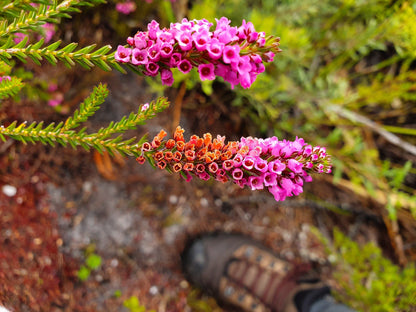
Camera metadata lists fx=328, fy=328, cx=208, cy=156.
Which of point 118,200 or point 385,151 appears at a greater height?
point 385,151

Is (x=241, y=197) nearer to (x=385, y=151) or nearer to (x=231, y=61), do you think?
(x=385, y=151)

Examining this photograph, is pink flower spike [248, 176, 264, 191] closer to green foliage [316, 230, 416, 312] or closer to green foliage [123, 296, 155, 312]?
green foliage [316, 230, 416, 312]

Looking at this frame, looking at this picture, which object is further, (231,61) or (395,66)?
(395,66)

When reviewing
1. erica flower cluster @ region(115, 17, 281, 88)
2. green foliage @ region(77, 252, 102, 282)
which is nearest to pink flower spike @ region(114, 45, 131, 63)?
erica flower cluster @ region(115, 17, 281, 88)

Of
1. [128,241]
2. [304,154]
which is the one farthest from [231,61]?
[128,241]

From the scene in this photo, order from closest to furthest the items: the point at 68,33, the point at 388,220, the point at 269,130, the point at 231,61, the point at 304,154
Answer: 1. the point at 231,61
2. the point at 304,154
3. the point at 68,33
4. the point at 269,130
5. the point at 388,220

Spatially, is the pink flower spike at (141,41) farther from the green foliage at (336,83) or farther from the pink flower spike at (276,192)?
the green foliage at (336,83)
